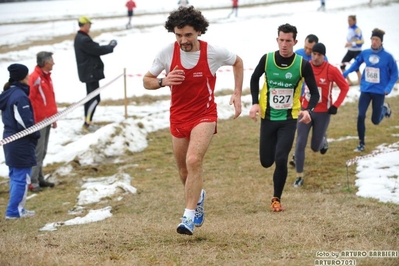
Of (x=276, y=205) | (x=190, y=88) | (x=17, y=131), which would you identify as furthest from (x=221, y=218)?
(x=17, y=131)

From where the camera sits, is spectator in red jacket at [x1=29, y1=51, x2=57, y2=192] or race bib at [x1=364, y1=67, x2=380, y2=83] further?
race bib at [x1=364, y1=67, x2=380, y2=83]

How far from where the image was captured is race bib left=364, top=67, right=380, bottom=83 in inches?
446

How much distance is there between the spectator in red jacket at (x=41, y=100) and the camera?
34.6 ft

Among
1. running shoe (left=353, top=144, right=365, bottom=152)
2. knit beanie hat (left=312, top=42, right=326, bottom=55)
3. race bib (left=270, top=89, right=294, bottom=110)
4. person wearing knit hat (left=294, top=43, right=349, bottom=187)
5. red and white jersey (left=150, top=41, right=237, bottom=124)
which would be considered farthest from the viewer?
running shoe (left=353, top=144, right=365, bottom=152)

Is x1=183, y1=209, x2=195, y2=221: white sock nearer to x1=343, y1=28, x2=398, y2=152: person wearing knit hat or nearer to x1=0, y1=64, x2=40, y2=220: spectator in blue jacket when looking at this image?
x1=0, y1=64, x2=40, y2=220: spectator in blue jacket

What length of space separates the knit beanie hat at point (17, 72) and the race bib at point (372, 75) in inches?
245

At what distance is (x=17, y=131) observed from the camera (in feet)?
29.0

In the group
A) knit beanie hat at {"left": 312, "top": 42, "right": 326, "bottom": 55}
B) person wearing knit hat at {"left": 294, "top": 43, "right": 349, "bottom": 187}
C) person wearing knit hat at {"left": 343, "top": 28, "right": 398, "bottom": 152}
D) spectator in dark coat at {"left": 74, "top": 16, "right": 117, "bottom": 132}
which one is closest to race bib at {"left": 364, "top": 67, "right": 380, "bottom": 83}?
person wearing knit hat at {"left": 343, "top": 28, "right": 398, "bottom": 152}

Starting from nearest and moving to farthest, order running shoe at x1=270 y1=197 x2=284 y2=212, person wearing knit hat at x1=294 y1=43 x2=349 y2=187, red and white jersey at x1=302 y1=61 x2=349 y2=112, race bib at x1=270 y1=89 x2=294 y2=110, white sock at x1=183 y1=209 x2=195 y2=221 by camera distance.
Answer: white sock at x1=183 y1=209 x2=195 y2=221 → race bib at x1=270 y1=89 x2=294 y2=110 → running shoe at x1=270 y1=197 x2=284 y2=212 → person wearing knit hat at x1=294 y1=43 x2=349 y2=187 → red and white jersey at x1=302 y1=61 x2=349 y2=112

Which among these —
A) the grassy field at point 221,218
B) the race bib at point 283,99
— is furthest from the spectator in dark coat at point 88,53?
the race bib at point 283,99

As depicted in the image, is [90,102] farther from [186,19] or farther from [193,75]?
[186,19]

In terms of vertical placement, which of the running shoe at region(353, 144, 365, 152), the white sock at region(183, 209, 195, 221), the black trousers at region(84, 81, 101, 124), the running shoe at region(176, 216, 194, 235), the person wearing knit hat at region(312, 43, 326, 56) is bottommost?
the running shoe at region(353, 144, 365, 152)

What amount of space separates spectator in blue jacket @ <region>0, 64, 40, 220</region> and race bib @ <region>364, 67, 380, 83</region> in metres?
6.13

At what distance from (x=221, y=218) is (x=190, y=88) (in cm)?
229
